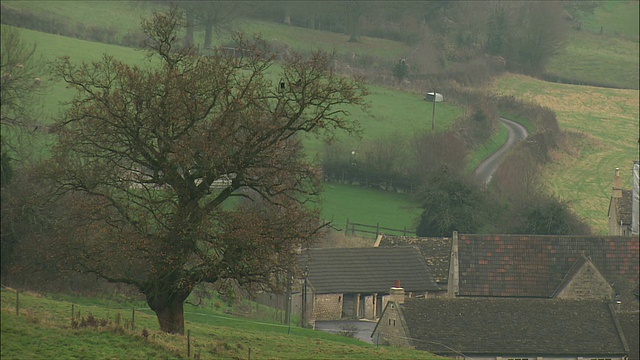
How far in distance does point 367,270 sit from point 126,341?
35665 millimetres

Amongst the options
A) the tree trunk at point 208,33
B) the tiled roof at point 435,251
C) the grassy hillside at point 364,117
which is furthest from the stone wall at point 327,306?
the tree trunk at point 208,33

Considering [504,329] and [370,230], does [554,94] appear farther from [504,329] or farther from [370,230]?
[504,329]

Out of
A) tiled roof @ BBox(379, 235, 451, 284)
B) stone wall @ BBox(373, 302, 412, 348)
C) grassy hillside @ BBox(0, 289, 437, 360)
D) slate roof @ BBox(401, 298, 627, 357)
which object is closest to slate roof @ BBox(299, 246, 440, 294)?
tiled roof @ BBox(379, 235, 451, 284)

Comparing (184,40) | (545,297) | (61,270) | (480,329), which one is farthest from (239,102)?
(184,40)

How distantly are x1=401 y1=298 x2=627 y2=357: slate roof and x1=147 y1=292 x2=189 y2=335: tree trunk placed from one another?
1583 centimetres

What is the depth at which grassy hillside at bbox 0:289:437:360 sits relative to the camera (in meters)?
34.8

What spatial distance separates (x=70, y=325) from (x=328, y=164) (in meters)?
58.8

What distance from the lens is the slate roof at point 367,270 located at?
69.4m

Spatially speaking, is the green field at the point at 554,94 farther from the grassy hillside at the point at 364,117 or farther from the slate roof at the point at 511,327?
the slate roof at the point at 511,327

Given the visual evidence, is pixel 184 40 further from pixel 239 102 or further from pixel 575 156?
pixel 239 102

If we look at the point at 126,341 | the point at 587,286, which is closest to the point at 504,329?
the point at 587,286

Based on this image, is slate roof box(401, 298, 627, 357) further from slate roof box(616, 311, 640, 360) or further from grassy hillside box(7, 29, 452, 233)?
grassy hillside box(7, 29, 452, 233)

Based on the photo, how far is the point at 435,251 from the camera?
242 ft

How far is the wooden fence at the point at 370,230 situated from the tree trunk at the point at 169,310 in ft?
144
